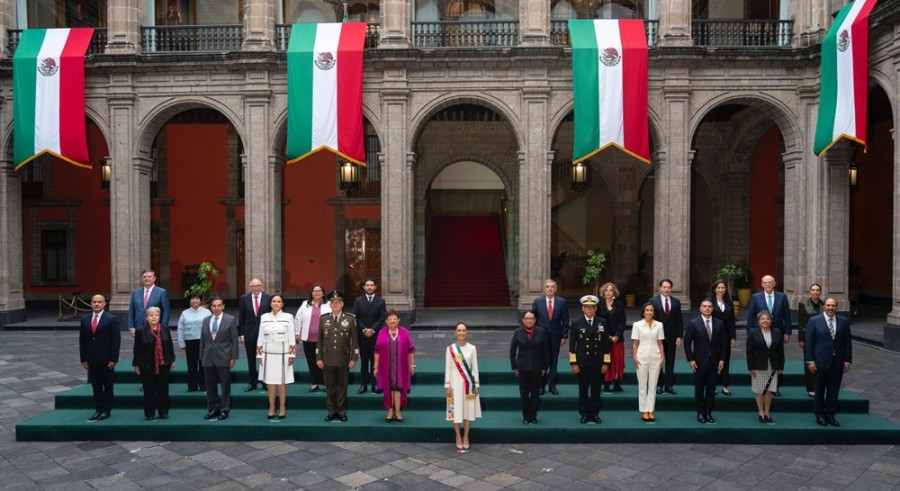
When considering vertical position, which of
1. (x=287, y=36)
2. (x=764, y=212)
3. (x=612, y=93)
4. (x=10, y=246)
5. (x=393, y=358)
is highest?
(x=287, y=36)

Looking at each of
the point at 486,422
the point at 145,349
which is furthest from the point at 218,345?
the point at 486,422

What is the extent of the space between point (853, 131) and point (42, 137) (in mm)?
20717

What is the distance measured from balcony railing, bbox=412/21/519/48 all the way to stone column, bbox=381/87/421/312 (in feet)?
5.21

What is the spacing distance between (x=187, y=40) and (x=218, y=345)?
41.7 ft

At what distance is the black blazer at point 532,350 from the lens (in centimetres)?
756

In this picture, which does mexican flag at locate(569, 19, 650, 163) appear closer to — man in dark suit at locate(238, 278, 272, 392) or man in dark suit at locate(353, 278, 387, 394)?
man in dark suit at locate(353, 278, 387, 394)

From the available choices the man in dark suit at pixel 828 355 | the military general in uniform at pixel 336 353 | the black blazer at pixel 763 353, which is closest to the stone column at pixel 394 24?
the military general in uniform at pixel 336 353

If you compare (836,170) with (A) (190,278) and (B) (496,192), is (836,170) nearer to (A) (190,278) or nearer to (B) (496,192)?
(B) (496,192)

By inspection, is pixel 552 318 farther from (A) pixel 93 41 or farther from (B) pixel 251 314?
(A) pixel 93 41

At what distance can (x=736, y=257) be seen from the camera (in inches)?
813

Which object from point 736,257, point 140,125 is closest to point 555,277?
point 736,257

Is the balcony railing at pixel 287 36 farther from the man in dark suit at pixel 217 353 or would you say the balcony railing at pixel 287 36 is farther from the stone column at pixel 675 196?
the man in dark suit at pixel 217 353

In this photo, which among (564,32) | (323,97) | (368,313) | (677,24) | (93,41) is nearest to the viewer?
(368,313)

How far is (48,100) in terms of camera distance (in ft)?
52.2
